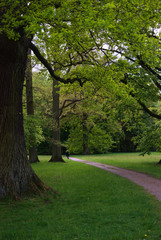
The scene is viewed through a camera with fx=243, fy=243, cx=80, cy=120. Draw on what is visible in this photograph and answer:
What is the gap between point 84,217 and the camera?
676 cm

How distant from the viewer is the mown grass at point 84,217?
17.4 ft

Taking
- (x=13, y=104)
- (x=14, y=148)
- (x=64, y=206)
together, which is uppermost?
(x=13, y=104)

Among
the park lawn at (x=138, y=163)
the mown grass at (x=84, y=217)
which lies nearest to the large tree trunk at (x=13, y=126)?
the mown grass at (x=84, y=217)

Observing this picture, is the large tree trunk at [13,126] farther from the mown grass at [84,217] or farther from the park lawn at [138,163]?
the park lawn at [138,163]

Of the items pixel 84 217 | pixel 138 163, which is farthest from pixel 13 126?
pixel 138 163

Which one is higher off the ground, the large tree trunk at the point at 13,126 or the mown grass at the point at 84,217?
the large tree trunk at the point at 13,126

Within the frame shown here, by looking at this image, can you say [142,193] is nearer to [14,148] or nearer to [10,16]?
[14,148]

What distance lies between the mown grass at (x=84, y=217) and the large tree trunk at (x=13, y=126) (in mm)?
693

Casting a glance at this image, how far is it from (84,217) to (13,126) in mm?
4386

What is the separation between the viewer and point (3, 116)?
9.11 metres

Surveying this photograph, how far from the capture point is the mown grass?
209 inches

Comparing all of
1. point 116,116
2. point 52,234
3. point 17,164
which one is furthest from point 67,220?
point 116,116

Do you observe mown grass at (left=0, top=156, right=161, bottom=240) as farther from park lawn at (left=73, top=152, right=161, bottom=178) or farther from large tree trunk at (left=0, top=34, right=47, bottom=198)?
park lawn at (left=73, top=152, right=161, bottom=178)

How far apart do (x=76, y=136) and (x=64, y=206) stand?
1340 inches
